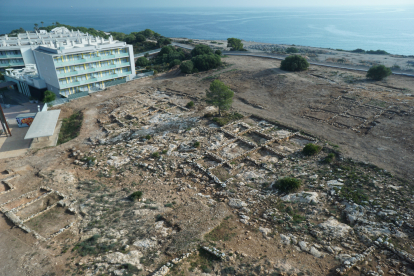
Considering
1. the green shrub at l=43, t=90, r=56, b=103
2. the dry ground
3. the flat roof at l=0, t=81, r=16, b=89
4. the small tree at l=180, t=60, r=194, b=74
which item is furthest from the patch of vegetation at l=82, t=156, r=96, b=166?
the flat roof at l=0, t=81, r=16, b=89

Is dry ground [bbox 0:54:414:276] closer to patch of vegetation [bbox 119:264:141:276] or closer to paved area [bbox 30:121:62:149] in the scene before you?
paved area [bbox 30:121:62:149]

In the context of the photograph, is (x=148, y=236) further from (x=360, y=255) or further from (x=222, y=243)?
(x=360, y=255)

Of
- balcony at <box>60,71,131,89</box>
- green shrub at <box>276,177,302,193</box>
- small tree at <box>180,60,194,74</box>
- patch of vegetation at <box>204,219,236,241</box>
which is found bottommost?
patch of vegetation at <box>204,219,236,241</box>

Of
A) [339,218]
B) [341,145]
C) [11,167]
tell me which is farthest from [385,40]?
[11,167]

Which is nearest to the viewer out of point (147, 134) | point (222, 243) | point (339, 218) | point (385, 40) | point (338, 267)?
point (338, 267)

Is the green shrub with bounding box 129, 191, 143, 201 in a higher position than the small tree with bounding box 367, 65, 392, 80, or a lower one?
lower

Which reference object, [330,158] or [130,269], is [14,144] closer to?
[130,269]

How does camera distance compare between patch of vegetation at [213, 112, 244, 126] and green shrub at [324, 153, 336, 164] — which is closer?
green shrub at [324, 153, 336, 164]
